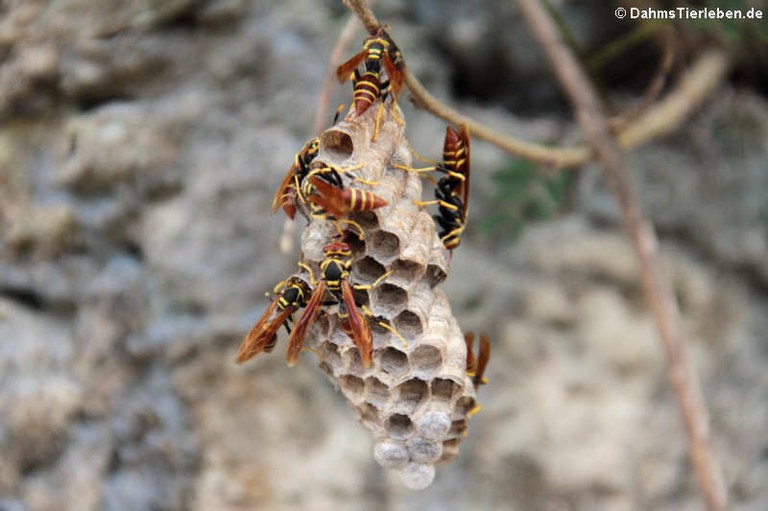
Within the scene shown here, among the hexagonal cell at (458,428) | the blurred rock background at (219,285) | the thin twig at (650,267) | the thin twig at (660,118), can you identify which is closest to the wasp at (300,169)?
the hexagonal cell at (458,428)

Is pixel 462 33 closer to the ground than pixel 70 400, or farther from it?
farther from it

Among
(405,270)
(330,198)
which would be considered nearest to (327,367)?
(405,270)

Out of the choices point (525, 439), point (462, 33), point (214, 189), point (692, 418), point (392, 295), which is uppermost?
point (462, 33)

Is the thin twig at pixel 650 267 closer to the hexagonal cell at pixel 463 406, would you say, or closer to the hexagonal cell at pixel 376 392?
the hexagonal cell at pixel 463 406

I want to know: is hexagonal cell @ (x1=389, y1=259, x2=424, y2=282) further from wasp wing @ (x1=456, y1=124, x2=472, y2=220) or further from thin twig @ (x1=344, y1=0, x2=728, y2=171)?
thin twig @ (x1=344, y1=0, x2=728, y2=171)

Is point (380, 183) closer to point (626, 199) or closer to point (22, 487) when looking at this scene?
point (626, 199)

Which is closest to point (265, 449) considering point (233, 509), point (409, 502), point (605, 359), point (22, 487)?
point (233, 509)
